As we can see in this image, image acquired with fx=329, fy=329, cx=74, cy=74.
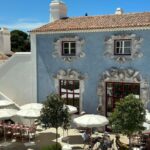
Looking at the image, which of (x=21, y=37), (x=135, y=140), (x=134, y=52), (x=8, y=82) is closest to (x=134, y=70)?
(x=134, y=52)

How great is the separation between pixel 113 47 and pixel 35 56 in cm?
645

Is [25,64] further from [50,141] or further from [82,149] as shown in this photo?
[82,149]

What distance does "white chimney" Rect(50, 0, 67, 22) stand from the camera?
27.2m

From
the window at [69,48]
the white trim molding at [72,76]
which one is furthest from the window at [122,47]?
the window at [69,48]

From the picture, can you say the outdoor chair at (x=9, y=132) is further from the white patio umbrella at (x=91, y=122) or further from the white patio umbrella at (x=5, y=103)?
the white patio umbrella at (x=91, y=122)

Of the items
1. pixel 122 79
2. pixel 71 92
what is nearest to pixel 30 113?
pixel 71 92

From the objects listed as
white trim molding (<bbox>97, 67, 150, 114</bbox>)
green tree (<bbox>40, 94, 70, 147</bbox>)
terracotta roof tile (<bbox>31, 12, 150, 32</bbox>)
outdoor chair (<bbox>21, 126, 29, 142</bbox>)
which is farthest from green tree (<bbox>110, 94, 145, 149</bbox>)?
outdoor chair (<bbox>21, 126, 29, 142</bbox>)

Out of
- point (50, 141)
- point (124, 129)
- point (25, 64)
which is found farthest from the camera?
point (25, 64)

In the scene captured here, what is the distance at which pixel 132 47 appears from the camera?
21.3 meters

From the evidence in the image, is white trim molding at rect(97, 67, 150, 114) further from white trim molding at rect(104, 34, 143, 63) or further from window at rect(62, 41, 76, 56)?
window at rect(62, 41, 76, 56)

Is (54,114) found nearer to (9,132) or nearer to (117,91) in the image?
(9,132)

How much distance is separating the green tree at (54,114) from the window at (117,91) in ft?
17.7

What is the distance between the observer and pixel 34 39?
2494 centimetres

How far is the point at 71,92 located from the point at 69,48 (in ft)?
10.5
